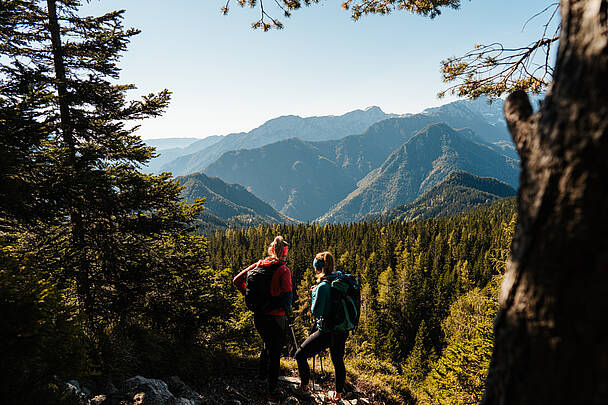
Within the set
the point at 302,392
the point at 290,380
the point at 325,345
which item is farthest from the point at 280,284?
the point at 290,380

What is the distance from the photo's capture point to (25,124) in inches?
201

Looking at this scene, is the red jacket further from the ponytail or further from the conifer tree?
the conifer tree

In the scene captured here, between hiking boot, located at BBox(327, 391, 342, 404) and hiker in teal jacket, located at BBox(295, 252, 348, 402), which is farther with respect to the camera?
hiking boot, located at BBox(327, 391, 342, 404)

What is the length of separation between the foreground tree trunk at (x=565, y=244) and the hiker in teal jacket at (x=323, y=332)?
332cm

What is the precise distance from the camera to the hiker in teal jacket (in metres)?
4.61

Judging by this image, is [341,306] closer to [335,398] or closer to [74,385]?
[335,398]

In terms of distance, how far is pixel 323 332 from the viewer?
4.79 meters

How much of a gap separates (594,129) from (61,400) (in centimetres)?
483

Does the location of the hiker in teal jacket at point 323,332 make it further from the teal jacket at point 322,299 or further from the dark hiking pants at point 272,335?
the dark hiking pants at point 272,335

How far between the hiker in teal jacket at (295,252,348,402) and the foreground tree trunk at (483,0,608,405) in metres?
3.32

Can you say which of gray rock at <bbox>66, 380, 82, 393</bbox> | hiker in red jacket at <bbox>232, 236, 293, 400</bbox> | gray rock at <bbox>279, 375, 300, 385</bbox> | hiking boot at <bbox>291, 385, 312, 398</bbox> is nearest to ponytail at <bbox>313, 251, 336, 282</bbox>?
hiker in red jacket at <bbox>232, 236, 293, 400</bbox>

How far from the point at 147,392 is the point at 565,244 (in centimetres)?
563

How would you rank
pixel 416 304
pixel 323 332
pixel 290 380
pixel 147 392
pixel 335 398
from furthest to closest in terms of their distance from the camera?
pixel 416 304
pixel 290 380
pixel 335 398
pixel 323 332
pixel 147 392

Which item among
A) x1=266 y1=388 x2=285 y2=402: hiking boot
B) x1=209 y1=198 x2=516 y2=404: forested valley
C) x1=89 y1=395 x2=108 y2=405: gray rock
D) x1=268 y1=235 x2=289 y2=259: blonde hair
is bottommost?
x1=209 y1=198 x2=516 y2=404: forested valley
